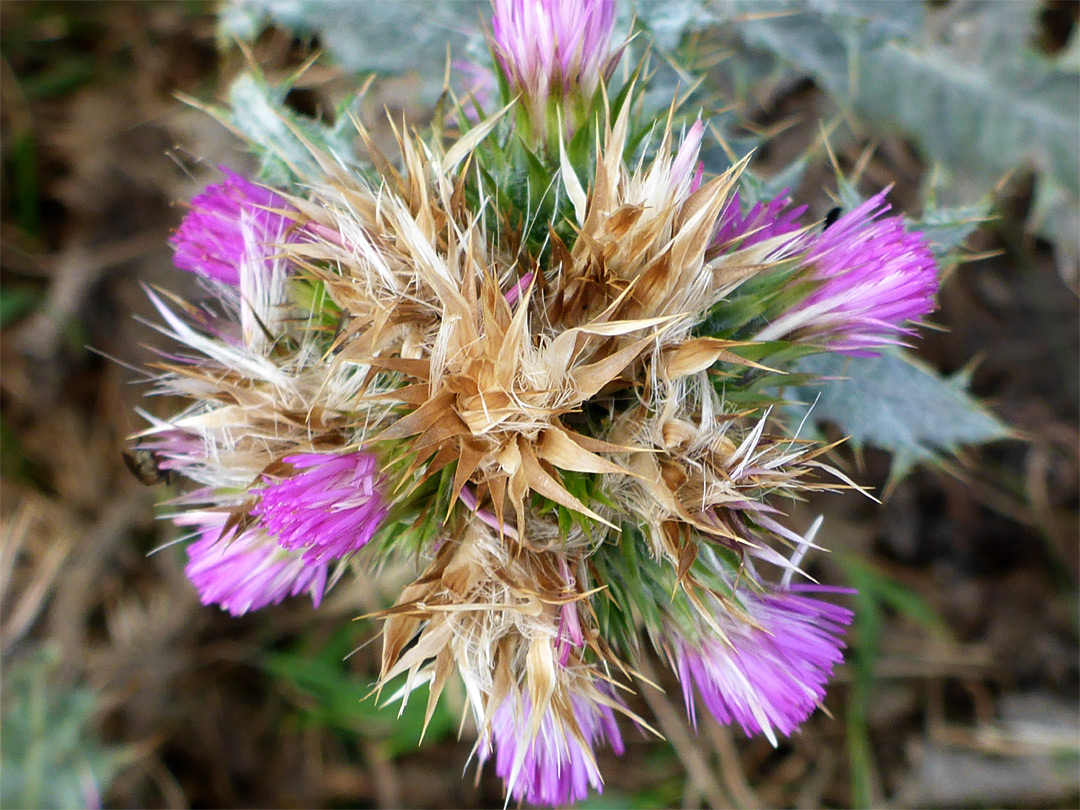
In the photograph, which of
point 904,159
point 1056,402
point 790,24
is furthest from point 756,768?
point 790,24

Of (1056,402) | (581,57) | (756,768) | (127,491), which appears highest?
(581,57)

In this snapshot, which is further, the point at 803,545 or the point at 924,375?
the point at 924,375

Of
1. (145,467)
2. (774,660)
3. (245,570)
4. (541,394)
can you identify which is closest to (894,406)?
(774,660)

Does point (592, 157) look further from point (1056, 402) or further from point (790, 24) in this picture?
point (1056, 402)

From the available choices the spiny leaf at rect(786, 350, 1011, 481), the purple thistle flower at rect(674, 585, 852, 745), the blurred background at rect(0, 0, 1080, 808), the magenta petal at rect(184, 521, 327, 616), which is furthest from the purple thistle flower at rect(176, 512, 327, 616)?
the blurred background at rect(0, 0, 1080, 808)

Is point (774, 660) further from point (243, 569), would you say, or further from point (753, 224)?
point (243, 569)

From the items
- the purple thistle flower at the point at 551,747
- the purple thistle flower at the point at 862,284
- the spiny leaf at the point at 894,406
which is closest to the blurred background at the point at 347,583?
the spiny leaf at the point at 894,406
